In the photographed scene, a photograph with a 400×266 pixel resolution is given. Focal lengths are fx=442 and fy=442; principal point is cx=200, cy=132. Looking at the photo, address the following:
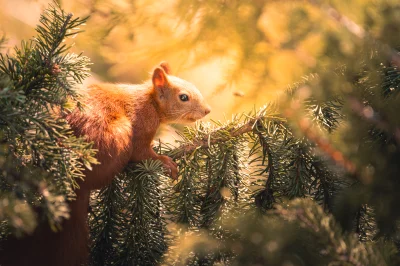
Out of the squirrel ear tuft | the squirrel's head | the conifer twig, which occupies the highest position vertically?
the squirrel ear tuft

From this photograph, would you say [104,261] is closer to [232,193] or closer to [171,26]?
[232,193]

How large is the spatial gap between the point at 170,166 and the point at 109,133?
0.16 m

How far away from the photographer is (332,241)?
1.49 feet

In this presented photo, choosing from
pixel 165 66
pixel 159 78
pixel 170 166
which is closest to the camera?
pixel 170 166

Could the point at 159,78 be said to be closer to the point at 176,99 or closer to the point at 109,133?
the point at 176,99

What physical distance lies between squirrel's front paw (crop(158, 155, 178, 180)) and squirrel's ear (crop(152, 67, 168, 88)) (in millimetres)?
404

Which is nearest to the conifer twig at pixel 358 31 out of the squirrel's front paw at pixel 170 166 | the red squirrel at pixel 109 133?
the red squirrel at pixel 109 133

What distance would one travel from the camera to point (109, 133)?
1.03m

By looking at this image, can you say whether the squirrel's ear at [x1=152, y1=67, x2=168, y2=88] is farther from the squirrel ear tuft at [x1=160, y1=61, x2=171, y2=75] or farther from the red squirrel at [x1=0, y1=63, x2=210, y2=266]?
the squirrel ear tuft at [x1=160, y1=61, x2=171, y2=75]

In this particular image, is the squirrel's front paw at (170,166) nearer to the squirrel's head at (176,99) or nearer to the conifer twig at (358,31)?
the squirrel's head at (176,99)

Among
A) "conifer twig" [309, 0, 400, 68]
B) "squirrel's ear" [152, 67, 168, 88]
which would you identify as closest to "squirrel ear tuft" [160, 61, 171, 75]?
"squirrel's ear" [152, 67, 168, 88]

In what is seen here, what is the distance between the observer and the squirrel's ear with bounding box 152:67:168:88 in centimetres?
139

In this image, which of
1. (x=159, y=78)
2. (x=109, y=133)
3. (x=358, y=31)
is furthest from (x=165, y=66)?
(x=358, y=31)

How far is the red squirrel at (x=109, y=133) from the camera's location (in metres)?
0.85
